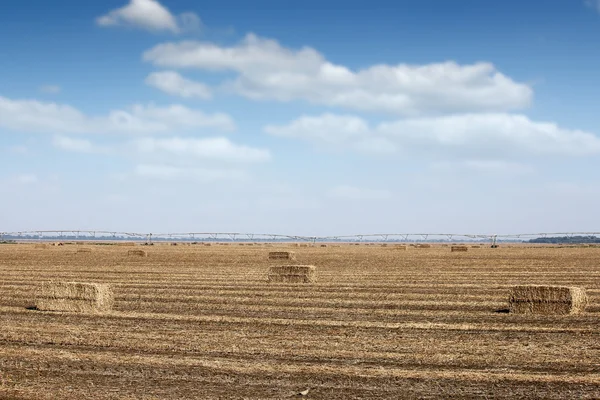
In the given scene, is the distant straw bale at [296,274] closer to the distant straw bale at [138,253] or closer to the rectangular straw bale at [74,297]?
the rectangular straw bale at [74,297]

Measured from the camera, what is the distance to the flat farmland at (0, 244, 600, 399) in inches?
414

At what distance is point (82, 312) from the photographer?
18.3 meters

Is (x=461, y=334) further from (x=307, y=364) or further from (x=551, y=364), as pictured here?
(x=307, y=364)

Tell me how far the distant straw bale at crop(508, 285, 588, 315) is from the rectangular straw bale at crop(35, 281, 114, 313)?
10066 millimetres

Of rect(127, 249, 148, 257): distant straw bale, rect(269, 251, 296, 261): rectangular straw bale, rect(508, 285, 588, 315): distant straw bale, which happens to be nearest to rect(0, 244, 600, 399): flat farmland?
rect(508, 285, 588, 315): distant straw bale

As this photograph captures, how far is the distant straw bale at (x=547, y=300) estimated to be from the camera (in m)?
18.0

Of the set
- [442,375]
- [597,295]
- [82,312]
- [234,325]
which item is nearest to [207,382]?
[442,375]

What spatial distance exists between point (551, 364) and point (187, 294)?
1273 centimetres

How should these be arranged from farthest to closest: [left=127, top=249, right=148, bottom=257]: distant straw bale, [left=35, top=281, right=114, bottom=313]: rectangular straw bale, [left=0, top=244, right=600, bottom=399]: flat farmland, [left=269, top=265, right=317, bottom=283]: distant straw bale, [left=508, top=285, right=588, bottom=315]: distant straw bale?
[left=127, top=249, right=148, bottom=257]: distant straw bale, [left=269, top=265, right=317, bottom=283]: distant straw bale, [left=35, top=281, right=114, bottom=313]: rectangular straw bale, [left=508, top=285, right=588, bottom=315]: distant straw bale, [left=0, top=244, right=600, bottom=399]: flat farmland

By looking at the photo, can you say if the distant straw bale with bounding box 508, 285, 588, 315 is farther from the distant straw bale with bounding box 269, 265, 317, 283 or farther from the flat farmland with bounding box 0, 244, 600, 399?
the distant straw bale with bounding box 269, 265, 317, 283

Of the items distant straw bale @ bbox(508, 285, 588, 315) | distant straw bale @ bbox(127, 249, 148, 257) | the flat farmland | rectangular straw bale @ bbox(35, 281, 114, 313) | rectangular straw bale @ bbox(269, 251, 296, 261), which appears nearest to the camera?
the flat farmland

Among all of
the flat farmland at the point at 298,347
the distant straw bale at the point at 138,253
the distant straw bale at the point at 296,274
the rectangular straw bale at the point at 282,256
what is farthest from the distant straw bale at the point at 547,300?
the distant straw bale at the point at 138,253

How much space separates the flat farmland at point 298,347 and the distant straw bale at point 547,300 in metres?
0.38

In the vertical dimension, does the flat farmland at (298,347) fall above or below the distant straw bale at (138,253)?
below
